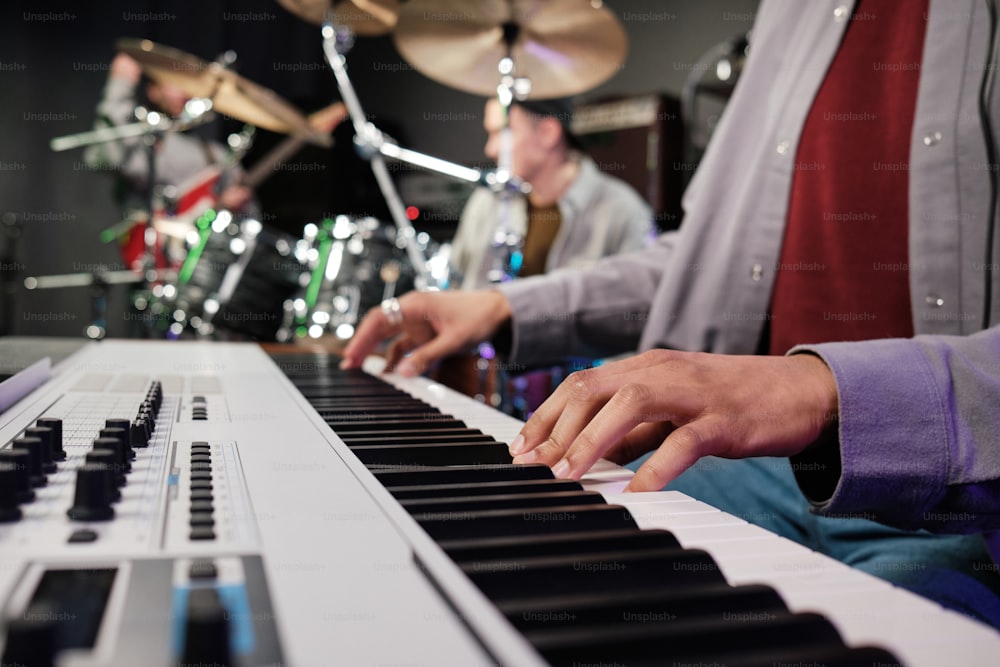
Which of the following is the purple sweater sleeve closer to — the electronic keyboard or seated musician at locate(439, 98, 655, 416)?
the electronic keyboard

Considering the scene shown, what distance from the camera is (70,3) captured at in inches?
257

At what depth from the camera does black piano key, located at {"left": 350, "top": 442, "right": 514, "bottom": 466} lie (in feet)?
2.10

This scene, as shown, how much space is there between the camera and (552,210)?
4266 mm

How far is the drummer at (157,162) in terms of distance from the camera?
5.67 metres

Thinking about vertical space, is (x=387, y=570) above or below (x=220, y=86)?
below

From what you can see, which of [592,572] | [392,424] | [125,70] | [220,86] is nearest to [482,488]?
[592,572]

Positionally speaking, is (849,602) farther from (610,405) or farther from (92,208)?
(92,208)

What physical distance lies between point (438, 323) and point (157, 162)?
5479 mm

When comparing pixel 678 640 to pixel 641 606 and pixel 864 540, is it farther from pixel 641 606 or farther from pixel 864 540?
pixel 864 540

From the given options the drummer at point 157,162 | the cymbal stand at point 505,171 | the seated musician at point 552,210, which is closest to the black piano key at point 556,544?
the cymbal stand at point 505,171

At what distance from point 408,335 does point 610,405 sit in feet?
2.73

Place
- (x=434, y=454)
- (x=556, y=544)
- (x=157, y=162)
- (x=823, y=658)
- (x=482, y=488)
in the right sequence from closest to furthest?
(x=823, y=658) < (x=556, y=544) < (x=482, y=488) < (x=434, y=454) < (x=157, y=162)

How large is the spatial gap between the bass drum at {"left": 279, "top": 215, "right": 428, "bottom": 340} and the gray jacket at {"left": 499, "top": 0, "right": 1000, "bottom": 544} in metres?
2.11

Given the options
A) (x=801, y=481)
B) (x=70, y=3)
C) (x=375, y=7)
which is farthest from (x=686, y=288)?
(x=70, y=3)
